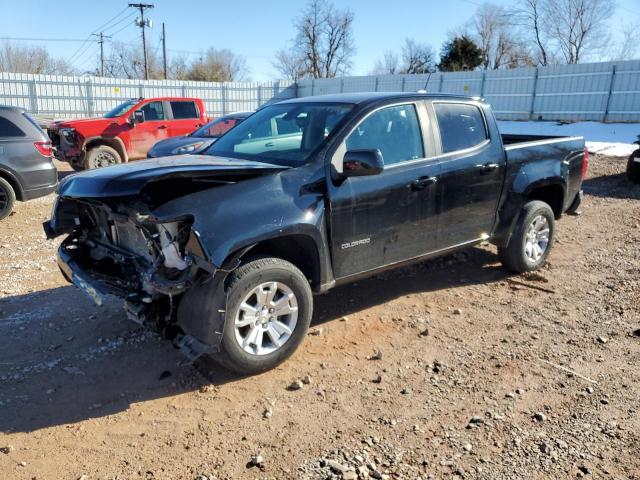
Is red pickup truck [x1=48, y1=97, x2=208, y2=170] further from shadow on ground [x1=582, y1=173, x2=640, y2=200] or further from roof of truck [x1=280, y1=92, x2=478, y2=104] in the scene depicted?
shadow on ground [x1=582, y1=173, x2=640, y2=200]

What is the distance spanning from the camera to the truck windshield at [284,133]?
4219mm

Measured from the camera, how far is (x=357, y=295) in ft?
17.3

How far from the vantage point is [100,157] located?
12742mm

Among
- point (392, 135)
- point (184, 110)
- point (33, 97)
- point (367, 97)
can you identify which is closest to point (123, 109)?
point (184, 110)

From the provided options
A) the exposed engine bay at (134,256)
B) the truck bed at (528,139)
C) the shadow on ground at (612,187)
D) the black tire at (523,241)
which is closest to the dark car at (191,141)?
the truck bed at (528,139)

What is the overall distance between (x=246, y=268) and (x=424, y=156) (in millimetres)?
2002

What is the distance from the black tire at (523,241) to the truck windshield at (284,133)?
2416 millimetres

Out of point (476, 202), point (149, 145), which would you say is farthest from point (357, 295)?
point (149, 145)

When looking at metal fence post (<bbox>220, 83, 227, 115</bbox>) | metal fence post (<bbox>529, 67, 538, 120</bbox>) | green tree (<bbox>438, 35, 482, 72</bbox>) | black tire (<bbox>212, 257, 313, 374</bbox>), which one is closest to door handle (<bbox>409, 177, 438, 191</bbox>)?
black tire (<bbox>212, 257, 313, 374</bbox>)

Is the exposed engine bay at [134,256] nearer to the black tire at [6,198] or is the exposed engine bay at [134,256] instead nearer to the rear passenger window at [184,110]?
the black tire at [6,198]

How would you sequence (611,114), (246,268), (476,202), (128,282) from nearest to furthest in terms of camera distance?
(246,268) → (128,282) → (476,202) → (611,114)

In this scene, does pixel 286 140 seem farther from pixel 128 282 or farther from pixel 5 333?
pixel 5 333

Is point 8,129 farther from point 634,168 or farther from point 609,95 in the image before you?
point 609,95

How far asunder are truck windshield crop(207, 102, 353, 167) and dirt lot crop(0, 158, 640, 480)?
4.98 ft
